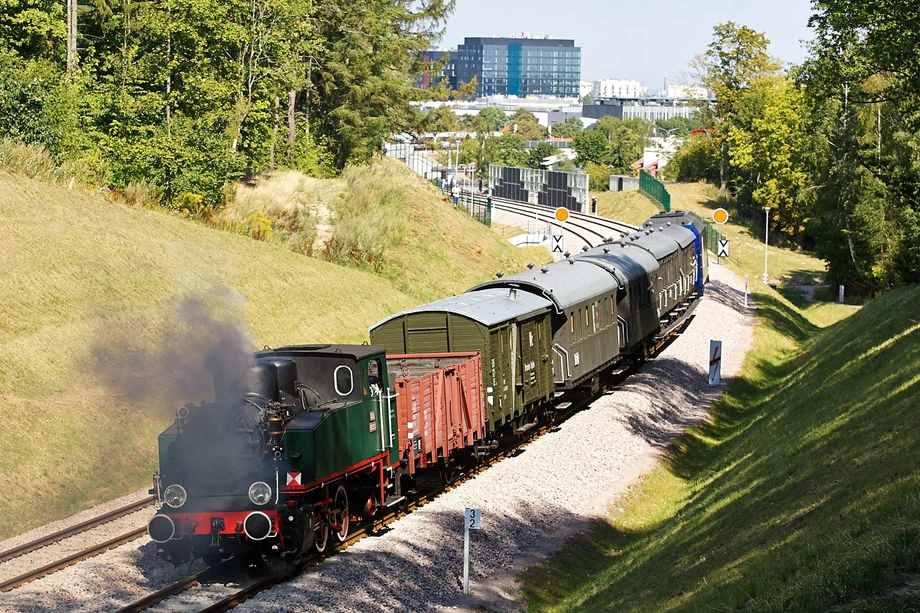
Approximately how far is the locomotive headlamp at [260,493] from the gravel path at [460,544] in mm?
1263

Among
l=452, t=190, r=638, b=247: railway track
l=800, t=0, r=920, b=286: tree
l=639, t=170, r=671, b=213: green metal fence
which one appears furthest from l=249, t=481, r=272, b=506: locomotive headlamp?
l=639, t=170, r=671, b=213: green metal fence

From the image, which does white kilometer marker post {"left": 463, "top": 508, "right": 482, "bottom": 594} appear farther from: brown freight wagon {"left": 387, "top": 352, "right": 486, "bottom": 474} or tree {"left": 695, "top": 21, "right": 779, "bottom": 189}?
tree {"left": 695, "top": 21, "right": 779, "bottom": 189}

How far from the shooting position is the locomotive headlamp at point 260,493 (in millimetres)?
14297

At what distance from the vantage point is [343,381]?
1581cm

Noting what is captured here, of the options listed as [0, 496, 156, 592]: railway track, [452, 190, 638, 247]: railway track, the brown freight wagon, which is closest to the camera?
[0, 496, 156, 592]: railway track

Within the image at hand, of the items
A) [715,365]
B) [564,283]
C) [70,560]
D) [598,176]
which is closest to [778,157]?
[598,176]

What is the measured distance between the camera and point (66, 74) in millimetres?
41375

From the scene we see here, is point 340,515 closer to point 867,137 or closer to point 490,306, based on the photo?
point 490,306

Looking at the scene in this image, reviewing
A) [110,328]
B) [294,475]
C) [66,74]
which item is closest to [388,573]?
[294,475]

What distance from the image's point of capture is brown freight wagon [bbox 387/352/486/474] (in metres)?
17.9

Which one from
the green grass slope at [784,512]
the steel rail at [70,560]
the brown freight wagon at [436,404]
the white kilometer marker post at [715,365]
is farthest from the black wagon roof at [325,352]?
the white kilometer marker post at [715,365]

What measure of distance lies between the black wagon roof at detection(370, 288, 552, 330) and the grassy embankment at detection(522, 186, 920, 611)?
15.2 ft

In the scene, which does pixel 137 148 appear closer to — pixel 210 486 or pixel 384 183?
pixel 384 183

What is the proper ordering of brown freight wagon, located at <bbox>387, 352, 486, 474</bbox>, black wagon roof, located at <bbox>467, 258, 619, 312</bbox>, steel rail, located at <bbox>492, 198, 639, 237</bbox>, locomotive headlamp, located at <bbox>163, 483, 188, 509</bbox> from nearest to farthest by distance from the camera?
locomotive headlamp, located at <bbox>163, 483, 188, 509</bbox> < brown freight wagon, located at <bbox>387, 352, 486, 474</bbox> < black wagon roof, located at <bbox>467, 258, 619, 312</bbox> < steel rail, located at <bbox>492, 198, 639, 237</bbox>
